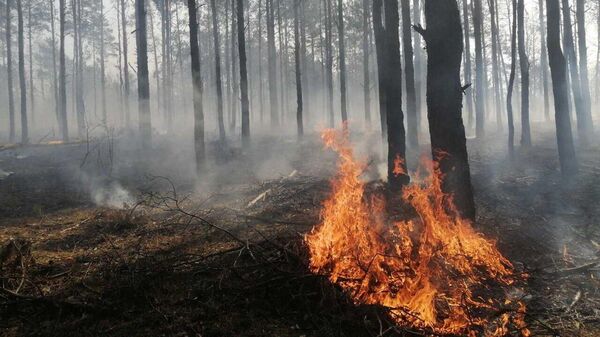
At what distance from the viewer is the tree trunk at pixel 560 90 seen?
12641 mm

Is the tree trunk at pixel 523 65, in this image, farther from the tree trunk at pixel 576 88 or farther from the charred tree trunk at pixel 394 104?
the charred tree trunk at pixel 394 104

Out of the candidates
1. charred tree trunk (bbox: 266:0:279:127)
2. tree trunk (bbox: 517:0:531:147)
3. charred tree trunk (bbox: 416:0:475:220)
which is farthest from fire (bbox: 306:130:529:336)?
charred tree trunk (bbox: 266:0:279:127)

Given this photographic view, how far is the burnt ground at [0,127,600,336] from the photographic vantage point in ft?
14.8

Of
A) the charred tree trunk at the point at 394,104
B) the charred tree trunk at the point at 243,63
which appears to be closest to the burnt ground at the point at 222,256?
the charred tree trunk at the point at 394,104

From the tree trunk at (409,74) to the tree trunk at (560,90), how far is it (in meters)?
5.07

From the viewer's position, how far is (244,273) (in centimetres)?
556

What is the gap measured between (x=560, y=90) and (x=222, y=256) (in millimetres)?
12248

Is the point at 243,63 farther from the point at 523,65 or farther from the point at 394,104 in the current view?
the point at 523,65

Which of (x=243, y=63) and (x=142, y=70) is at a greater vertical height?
(x=243, y=63)

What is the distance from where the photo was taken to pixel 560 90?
12727mm

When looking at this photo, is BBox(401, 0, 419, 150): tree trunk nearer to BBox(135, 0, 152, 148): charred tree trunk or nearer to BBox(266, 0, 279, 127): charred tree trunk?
BBox(135, 0, 152, 148): charred tree trunk

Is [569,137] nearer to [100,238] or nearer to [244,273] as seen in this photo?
[244,273]

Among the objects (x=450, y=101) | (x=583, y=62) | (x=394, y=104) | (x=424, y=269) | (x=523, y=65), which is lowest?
(x=424, y=269)

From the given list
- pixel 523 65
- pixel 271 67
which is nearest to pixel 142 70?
pixel 271 67
